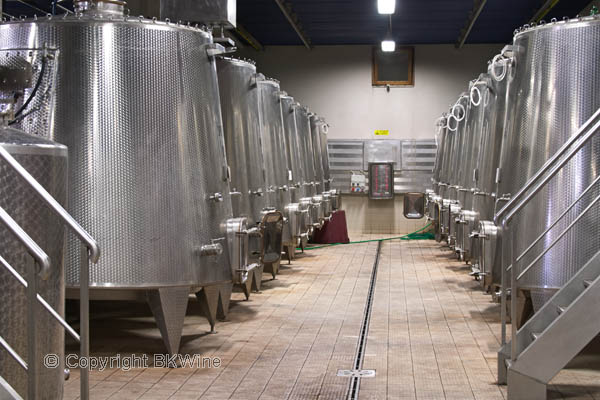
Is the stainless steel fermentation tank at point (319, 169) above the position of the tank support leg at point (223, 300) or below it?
above

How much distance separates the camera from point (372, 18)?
1541 centimetres

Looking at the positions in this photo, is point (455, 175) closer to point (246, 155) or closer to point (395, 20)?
point (246, 155)

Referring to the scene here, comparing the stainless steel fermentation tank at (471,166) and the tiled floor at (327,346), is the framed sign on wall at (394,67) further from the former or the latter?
the tiled floor at (327,346)

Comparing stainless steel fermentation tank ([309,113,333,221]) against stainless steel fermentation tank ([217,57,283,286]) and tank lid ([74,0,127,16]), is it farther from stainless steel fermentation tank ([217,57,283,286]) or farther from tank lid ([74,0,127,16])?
tank lid ([74,0,127,16])

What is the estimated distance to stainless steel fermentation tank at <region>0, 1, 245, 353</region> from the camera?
5.24m

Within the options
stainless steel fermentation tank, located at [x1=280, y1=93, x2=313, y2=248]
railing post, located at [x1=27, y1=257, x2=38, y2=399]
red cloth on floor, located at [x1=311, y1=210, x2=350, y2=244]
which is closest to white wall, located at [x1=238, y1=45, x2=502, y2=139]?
red cloth on floor, located at [x1=311, y1=210, x2=350, y2=244]

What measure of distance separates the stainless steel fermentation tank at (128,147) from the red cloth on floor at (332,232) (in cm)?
985

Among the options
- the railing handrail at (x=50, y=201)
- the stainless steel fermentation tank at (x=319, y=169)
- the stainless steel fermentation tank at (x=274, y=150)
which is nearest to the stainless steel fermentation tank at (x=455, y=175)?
the stainless steel fermentation tank at (x=274, y=150)

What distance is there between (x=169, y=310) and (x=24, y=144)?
84.4 inches

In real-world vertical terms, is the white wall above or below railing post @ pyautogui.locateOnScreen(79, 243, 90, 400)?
above

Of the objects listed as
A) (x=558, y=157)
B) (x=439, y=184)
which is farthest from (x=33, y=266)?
(x=439, y=184)

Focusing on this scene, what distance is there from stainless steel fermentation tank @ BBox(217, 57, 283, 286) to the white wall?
395 inches

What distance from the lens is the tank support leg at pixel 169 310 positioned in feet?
17.4

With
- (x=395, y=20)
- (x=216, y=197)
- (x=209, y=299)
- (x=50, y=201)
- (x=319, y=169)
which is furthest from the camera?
(x=395, y=20)
